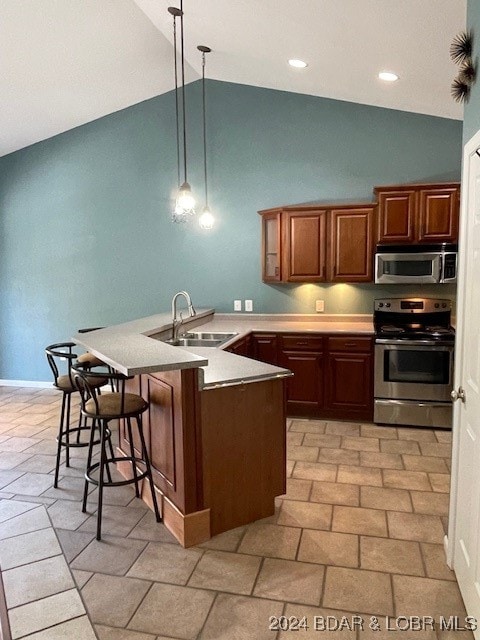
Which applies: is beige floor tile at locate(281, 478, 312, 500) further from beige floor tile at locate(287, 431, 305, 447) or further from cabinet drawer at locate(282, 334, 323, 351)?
cabinet drawer at locate(282, 334, 323, 351)

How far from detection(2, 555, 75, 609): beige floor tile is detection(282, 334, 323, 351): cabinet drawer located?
275 cm

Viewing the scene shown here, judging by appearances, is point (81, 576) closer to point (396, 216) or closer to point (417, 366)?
point (417, 366)

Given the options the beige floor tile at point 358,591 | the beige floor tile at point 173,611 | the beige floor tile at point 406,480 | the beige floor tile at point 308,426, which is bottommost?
the beige floor tile at point 173,611

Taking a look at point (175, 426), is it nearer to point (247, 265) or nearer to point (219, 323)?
point (219, 323)

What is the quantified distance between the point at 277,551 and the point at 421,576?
0.71 meters

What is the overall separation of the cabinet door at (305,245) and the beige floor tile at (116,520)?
2.77m

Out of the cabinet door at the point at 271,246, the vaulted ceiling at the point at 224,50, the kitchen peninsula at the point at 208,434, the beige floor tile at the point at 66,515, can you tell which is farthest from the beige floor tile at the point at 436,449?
the vaulted ceiling at the point at 224,50

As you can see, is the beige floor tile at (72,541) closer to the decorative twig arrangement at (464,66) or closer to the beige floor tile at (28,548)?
the beige floor tile at (28,548)

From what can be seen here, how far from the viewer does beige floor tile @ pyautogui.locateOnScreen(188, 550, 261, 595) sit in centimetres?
223

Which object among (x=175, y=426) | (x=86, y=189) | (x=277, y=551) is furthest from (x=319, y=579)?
(x=86, y=189)

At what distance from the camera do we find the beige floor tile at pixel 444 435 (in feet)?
13.3

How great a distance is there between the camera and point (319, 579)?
227cm

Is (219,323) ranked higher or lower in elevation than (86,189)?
lower

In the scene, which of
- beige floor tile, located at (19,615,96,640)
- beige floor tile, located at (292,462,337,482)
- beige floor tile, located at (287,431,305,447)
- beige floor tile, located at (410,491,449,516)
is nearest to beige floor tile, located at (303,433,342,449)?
beige floor tile, located at (287,431,305,447)
